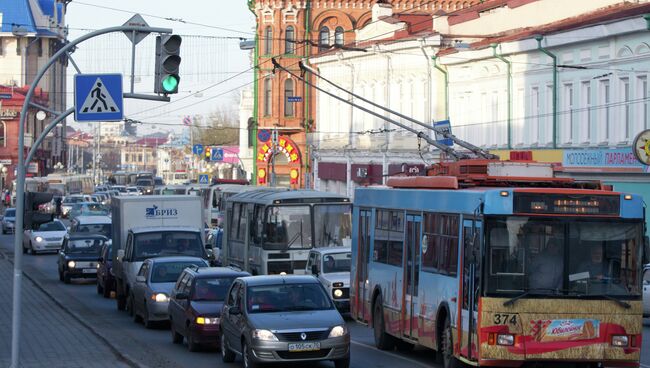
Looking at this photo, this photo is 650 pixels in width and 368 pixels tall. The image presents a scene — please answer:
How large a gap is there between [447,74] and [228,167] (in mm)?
82863

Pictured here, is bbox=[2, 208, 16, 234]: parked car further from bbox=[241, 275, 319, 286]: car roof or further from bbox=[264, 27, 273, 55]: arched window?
bbox=[241, 275, 319, 286]: car roof

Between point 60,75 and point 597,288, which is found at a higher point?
point 60,75

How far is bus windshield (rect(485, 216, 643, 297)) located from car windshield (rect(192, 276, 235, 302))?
7.13 meters

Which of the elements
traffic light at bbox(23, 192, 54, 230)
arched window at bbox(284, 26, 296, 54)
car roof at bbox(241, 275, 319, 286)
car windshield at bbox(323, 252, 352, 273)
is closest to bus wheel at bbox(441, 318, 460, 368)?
car roof at bbox(241, 275, 319, 286)

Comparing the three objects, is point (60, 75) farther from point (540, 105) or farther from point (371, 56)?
point (540, 105)

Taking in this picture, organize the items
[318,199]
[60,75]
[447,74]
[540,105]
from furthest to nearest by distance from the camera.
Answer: [60,75]
[447,74]
[540,105]
[318,199]

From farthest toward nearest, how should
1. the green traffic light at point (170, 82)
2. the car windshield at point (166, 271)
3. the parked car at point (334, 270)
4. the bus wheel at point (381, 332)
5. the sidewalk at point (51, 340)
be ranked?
1. the parked car at point (334, 270)
2. the car windshield at point (166, 271)
3. the bus wheel at point (381, 332)
4. the sidewalk at point (51, 340)
5. the green traffic light at point (170, 82)

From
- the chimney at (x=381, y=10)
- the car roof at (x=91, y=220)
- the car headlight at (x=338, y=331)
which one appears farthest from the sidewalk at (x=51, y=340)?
the chimney at (x=381, y=10)

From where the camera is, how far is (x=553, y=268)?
53.9ft

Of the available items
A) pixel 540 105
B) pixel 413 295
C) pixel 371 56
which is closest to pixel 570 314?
pixel 413 295

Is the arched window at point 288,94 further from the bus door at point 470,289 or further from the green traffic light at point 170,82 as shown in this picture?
the bus door at point 470,289

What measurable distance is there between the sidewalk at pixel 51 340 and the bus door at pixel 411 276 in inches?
174

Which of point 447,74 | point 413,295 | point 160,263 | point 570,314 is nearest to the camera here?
point 570,314

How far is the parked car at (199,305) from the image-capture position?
21.7m
